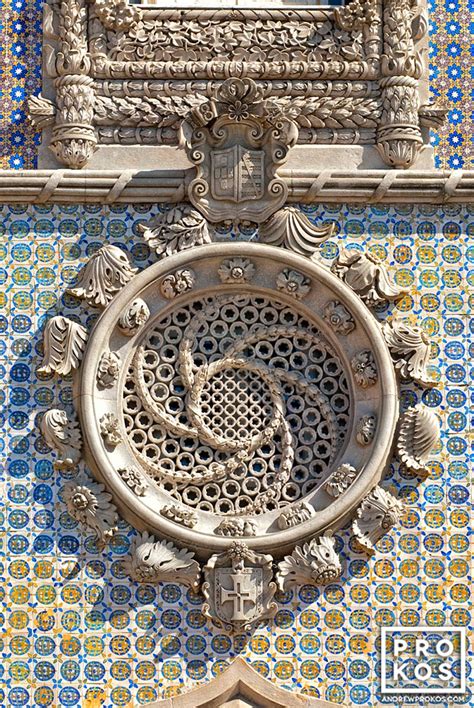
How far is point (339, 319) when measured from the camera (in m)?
17.3

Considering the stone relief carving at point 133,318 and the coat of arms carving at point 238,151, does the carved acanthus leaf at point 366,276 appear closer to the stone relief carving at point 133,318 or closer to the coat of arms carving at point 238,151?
the coat of arms carving at point 238,151

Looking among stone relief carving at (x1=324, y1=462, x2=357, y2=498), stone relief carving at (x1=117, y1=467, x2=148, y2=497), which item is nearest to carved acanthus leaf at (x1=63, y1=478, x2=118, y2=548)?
stone relief carving at (x1=117, y1=467, x2=148, y2=497)

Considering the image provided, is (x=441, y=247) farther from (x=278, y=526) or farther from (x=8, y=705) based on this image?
(x=8, y=705)

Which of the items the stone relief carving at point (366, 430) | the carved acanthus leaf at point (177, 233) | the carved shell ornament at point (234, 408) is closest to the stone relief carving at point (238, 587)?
the carved shell ornament at point (234, 408)

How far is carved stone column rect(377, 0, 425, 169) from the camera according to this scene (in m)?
17.6

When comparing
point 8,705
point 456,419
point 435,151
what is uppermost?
point 435,151

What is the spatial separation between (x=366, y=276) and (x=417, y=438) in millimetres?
1164

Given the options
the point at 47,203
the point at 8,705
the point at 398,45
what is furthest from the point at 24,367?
the point at 398,45

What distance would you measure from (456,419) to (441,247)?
3.95ft

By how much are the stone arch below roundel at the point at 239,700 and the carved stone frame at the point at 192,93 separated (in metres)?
3.51

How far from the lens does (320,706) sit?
55.7 ft

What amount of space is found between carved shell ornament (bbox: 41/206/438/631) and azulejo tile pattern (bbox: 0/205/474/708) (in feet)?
0.47

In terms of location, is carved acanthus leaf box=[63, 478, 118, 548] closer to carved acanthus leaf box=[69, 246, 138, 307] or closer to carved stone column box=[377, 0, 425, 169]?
carved acanthus leaf box=[69, 246, 138, 307]

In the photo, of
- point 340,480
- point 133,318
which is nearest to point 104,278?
point 133,318
